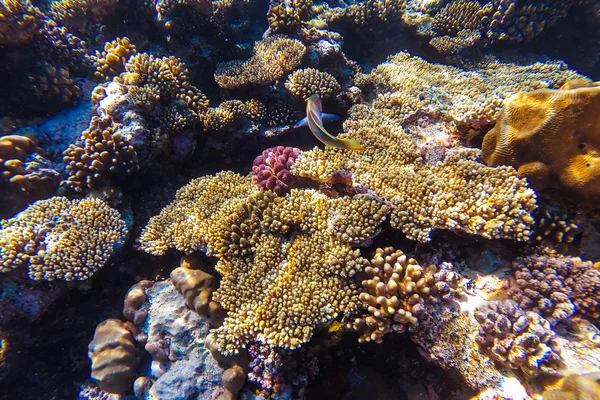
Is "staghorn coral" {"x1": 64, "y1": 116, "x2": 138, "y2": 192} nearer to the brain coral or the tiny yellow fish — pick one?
the tiny yellow fish

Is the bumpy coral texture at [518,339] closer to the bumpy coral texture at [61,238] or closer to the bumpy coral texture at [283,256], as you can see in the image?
the bumpy coral texture at [283,256]

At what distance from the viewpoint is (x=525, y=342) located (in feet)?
8.63

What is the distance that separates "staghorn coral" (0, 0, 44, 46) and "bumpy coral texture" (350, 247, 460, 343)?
760 cm

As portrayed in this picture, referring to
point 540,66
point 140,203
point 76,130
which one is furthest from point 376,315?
point 540,66

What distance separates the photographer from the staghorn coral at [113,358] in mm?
3965

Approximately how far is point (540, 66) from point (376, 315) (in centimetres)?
783

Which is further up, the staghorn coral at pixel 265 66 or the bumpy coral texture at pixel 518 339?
the staghorn coral at pixel 265 66

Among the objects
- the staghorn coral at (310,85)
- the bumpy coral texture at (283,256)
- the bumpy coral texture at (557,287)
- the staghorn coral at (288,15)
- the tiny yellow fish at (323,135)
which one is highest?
the staghorn coral at (288,15)

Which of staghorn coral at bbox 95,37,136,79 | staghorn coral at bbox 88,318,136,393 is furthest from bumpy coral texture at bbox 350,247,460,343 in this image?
staghorn coral at bbox 95,37,136,79

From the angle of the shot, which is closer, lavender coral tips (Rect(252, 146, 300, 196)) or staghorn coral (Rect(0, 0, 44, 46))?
lavender coral tips (Rect(252, 146, 300, 196))

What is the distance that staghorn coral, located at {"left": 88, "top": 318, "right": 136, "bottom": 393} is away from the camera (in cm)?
396

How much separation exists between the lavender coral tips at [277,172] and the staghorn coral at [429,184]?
0.18 m

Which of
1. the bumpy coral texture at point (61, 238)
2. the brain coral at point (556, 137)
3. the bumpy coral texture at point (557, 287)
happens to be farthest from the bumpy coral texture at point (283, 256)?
the brain coral at point (556, 137)

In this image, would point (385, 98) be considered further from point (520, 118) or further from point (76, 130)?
point (76, 130)
